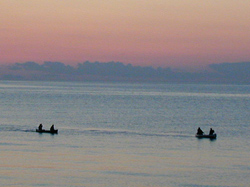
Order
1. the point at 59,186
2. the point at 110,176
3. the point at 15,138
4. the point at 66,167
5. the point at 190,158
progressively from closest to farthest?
the point at 59,186, the point at 110,176, the point at 66,167, the point at 190,158, the point at 15,138

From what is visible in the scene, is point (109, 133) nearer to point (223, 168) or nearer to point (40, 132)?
point (40, 132)

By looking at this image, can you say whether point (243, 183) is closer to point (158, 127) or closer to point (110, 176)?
point (110, 176)

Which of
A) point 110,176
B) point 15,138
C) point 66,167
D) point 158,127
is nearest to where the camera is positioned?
point 110,176

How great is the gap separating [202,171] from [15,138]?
75.7 ft

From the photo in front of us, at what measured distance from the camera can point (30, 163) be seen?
37625 mm

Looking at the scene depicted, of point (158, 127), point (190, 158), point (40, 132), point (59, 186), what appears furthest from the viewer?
point (158, 127)

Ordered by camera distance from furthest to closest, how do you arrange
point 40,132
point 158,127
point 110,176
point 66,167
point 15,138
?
point 158,127
point 40,132
point 15,138
point 66,167
point 110,176

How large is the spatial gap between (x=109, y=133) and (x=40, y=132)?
8056 millimetres

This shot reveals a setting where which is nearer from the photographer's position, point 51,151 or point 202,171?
point 202,171

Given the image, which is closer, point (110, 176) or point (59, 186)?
point (59, 186)

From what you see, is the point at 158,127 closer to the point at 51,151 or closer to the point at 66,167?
the point at 51,151

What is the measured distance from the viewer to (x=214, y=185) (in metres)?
32.1

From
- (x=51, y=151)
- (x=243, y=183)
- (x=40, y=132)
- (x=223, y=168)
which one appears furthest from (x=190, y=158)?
(x=40, y=132)

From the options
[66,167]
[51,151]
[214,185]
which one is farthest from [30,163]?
[214,185]
